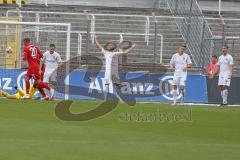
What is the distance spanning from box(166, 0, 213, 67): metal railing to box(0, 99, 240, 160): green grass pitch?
13.9 metres

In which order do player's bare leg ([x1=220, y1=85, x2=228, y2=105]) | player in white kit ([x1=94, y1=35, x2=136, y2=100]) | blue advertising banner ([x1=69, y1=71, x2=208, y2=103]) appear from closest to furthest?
player in white kit ([x1=94, y1=35, x2=136, y2=100]) < player's bare leg ([x1=220, y1=85, x2=228, y2=105]) < blue advertising banner ([x1=69, y1=71, x2=208, y2=103])

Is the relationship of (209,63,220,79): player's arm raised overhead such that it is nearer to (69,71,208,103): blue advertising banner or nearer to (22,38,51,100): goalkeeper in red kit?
(69,71,208,103): blue advertising banner

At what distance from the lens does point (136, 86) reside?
3366 cm

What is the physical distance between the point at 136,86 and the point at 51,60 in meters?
4.09

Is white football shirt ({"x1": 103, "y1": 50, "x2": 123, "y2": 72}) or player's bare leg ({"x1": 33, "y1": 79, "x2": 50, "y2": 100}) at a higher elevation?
white football shirt ({"x1": 103, "y1": 50, "x2": 123, "y2": 72})

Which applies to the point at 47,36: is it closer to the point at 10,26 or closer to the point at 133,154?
the point at 10,26

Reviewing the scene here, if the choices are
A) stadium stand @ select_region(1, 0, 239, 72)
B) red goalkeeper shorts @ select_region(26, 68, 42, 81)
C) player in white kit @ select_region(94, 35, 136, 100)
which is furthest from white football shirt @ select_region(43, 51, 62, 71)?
stadium stand @ select_region(1, 0, 239, 72)

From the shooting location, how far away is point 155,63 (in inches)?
1410

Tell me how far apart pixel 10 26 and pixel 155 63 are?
6570 mm

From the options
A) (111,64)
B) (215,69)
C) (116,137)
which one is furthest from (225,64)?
(116,137)

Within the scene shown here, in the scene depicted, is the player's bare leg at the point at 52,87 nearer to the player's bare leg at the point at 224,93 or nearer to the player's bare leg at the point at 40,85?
the player's bare leg at the point at 40,85

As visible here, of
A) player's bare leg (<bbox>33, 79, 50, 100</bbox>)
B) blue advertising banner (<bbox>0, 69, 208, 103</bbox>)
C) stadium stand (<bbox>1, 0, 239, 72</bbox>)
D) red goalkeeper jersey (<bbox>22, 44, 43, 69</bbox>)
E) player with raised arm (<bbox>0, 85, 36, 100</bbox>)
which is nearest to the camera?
player's bare leg (<bbox>33, 79, 50, 100</bbox>)

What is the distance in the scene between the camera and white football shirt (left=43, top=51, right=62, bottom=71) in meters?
31.2

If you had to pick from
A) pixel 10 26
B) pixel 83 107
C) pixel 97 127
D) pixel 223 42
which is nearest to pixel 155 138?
pixel 97 127
